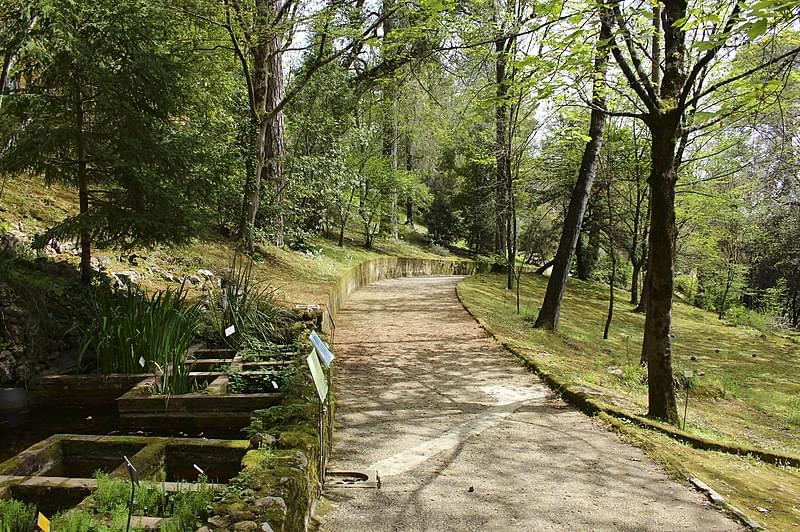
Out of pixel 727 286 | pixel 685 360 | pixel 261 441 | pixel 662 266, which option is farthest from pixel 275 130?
pixel 727 286

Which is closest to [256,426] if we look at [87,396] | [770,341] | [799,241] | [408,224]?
[87,396]

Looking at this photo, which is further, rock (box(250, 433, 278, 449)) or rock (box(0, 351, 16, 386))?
rock (box(0, 351, 16, 386))

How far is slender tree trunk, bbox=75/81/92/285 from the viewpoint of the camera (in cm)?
572

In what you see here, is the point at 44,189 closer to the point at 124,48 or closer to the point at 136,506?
the point at 124,48

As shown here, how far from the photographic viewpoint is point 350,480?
13.6ft

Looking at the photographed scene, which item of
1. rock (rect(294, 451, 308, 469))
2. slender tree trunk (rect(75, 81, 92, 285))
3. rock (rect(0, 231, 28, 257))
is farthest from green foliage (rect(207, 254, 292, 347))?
rock (rect(294, 451, 308, 469))

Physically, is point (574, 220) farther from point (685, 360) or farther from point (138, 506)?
point (138, 506)

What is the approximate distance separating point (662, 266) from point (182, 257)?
22.6 ft

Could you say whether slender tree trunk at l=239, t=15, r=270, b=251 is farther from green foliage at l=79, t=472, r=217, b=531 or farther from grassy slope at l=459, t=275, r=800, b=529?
green foliage at l=79, t=472, r=217, b=531

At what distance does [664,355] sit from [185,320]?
5053 millimetres

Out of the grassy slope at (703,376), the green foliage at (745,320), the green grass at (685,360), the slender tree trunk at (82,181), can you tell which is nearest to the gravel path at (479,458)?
the grassy slope at (703,376)

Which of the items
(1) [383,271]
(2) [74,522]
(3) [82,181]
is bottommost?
(2) [74,522]

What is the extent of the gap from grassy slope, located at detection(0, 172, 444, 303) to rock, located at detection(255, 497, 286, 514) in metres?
5.22

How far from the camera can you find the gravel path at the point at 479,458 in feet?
12.0
